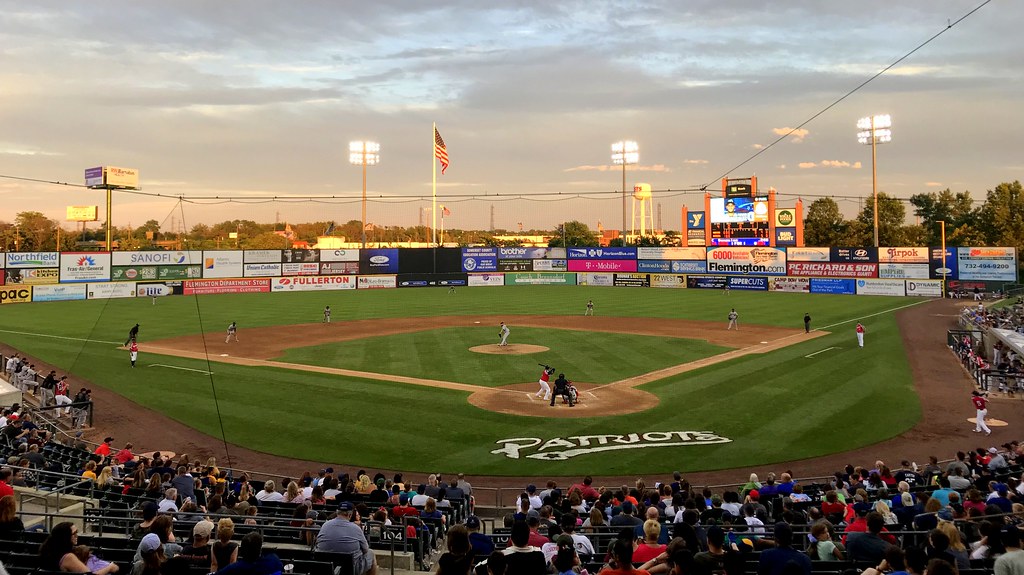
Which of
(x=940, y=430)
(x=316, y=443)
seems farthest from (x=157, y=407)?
(x=940, y=430)

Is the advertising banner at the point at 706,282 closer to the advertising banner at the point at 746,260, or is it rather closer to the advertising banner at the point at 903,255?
the advertising banner at the point at 746,260

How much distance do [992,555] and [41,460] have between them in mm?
17192

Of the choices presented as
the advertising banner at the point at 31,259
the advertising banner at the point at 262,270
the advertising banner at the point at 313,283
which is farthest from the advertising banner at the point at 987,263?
the advertising banner at the point at 31,259

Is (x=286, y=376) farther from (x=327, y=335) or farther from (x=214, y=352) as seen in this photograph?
(x=327, y=335)

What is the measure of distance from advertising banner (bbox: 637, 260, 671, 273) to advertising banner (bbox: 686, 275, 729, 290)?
285cm

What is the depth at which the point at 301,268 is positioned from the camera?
7981 cm

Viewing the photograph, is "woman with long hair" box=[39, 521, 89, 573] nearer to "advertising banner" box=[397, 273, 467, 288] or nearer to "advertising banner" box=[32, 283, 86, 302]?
"advertising banner" box=[32, 283, 86, 302]

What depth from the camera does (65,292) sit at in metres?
65.0

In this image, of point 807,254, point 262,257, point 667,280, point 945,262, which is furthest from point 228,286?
point 945,262

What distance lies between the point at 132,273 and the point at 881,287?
259 ft

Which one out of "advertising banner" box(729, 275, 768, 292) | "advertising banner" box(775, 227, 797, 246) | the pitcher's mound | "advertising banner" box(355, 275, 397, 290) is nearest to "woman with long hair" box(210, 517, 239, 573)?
the pitcher's mound

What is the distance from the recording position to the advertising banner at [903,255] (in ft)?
221

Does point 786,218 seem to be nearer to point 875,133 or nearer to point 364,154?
point 875,133

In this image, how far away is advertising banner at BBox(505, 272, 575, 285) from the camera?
88.2m
